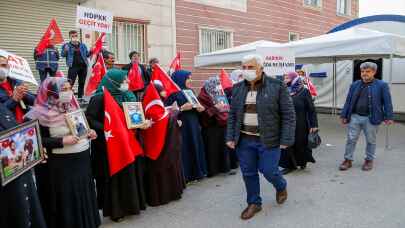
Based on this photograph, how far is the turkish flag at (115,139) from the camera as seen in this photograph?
412 cm

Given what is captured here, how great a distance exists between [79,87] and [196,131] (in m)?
5.68

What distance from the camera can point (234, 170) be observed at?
6.59 metres

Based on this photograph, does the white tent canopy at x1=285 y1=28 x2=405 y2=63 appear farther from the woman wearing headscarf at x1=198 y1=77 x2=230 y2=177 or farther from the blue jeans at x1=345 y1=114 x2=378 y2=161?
the woman wearing headscarf at x1=198 y1=77 x2=230 y2=177

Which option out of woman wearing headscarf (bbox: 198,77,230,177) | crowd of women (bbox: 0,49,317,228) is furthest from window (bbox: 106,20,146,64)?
crowd of women (bbox: 0,49,317,228)

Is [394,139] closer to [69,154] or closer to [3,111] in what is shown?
[69,154]

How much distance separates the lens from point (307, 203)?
4820mm

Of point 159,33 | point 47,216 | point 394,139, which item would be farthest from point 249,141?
point 159,33

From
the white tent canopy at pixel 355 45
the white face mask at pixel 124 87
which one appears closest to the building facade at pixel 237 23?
the white tent canopy at pixel 355 45

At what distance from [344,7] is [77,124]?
24269 millimetres

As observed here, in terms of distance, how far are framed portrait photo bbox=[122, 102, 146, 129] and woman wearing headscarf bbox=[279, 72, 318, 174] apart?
269 centimetres

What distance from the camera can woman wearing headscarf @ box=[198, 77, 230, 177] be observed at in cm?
617

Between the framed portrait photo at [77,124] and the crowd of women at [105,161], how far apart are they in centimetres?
5

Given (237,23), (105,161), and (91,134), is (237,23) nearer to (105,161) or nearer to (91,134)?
(105,161)

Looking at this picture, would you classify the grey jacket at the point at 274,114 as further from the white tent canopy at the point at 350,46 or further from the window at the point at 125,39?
the window at the point at 125,39
